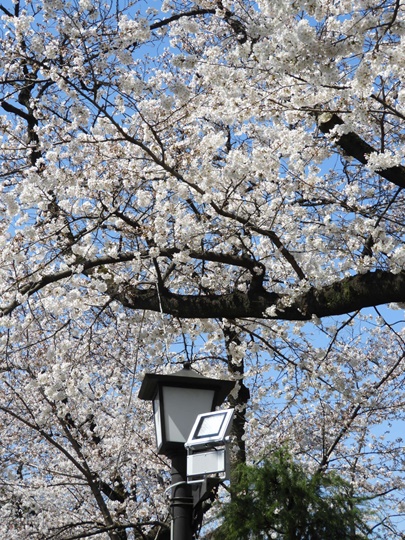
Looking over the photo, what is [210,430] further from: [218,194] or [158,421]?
[218,194]

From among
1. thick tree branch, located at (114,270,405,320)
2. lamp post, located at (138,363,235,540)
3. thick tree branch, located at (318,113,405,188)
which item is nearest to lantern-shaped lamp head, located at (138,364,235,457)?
lamp post, located at (138,363,235,540)

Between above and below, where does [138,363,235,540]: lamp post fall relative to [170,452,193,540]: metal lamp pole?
above

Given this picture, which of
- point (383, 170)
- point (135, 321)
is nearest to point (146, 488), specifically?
point (135, 321)

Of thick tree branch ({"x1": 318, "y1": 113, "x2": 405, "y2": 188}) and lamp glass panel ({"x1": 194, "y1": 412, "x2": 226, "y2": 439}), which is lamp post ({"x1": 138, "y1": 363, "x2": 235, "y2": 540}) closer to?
lamp glass panel ({"x1": 194, "y1": 412, "x2": 226, "y2": 439})

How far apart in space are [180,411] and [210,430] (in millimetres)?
343

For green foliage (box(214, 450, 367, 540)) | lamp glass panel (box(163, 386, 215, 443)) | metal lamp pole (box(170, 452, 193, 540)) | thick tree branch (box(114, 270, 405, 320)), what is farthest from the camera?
thick tree branch (box(114, 270, 405, 320))

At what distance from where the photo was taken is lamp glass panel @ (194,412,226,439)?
3.26 metres

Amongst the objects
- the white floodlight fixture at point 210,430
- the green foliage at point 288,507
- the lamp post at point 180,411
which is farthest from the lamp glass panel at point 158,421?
the green foliage at point 288,507

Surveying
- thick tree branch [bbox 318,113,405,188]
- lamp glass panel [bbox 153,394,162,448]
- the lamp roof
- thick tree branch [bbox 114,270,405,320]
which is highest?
thick tree branch [bbox 318,113,405,188]

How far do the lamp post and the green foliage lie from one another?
51 cm

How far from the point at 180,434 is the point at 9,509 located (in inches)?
278

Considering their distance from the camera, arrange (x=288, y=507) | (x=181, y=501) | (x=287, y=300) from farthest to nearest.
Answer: (x=287, y=300) < (x=288, y=507) < (x=181, y=501)

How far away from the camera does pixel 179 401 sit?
3.63 m

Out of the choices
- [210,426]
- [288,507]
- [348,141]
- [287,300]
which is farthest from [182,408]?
[348,141]
